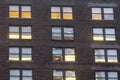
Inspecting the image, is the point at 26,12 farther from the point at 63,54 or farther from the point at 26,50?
the point at 63,54

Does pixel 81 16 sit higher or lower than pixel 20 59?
higher

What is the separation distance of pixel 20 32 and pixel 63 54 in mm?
6088

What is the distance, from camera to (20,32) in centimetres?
6569

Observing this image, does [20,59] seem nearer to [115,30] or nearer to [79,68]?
[79,68]

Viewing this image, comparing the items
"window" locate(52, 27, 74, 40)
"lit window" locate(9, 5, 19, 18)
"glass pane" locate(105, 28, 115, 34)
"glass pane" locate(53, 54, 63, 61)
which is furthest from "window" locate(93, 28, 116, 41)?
"lit window" locate(9, 5, 19, 18)

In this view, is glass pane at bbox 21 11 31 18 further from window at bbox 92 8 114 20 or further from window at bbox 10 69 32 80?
window at bbox 92 8 114 20

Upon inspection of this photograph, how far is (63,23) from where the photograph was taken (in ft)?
219

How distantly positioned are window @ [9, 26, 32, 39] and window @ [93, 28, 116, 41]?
27.8 feet

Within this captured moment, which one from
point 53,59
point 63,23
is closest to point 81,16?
point 63,23

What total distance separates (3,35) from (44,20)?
560 cm

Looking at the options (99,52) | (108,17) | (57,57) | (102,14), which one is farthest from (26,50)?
(108,17)

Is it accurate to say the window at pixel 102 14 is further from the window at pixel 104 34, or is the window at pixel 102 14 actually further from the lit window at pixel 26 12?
the lit window at pixel 26 12

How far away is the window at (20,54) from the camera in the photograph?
64875mm

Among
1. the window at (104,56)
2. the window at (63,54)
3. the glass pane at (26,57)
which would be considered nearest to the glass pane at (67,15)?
the window at (63,54)
